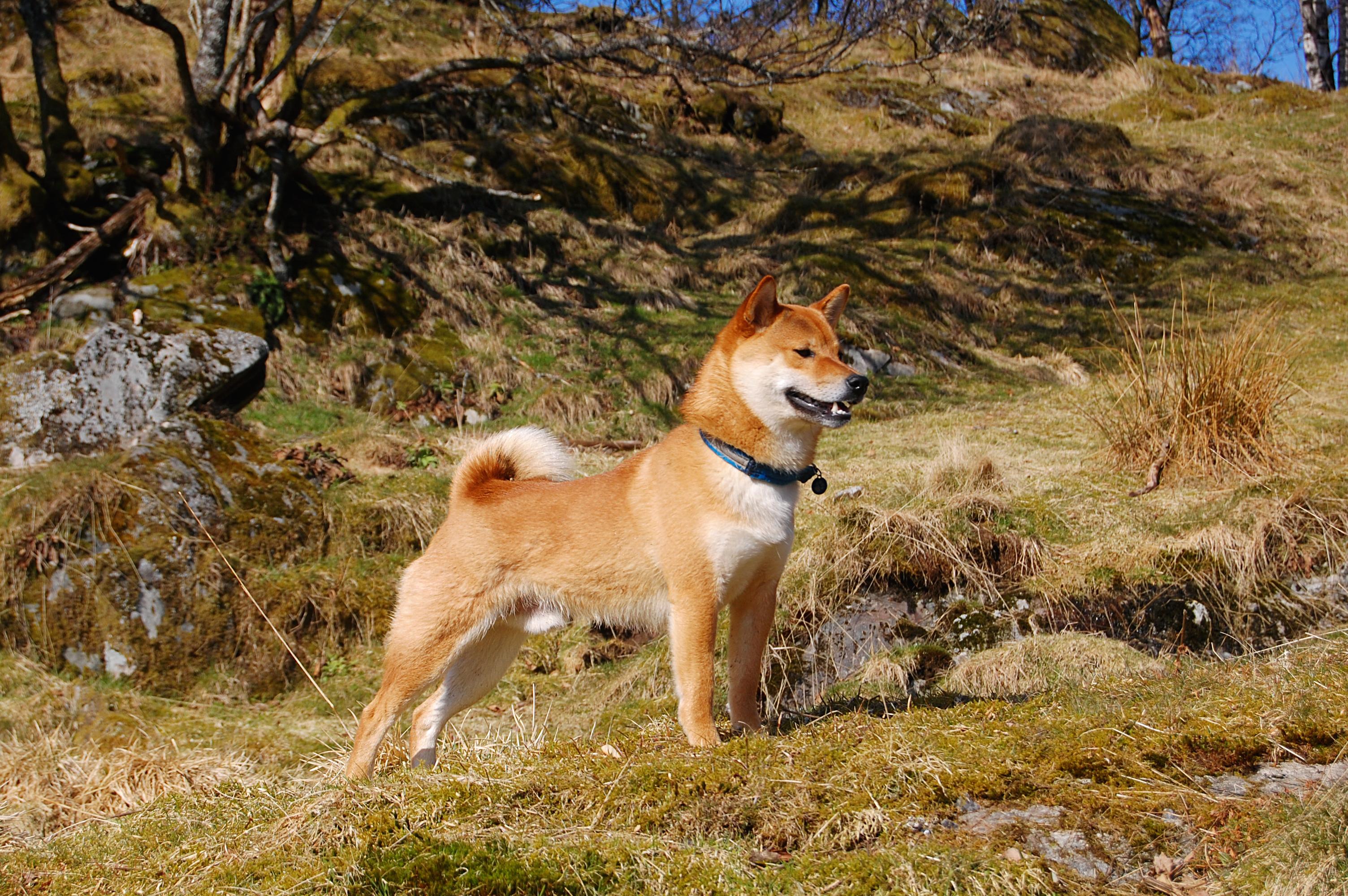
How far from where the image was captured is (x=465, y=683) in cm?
429

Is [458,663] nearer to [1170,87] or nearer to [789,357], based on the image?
[789,357]

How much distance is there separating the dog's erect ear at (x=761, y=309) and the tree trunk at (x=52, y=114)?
8890 mm

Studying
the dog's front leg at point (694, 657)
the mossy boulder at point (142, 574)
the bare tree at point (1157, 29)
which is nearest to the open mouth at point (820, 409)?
the dog's front leg at point (694, 657)

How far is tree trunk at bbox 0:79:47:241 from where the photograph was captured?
8945 mm

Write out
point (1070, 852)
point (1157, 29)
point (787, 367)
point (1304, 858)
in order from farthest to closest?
point (1157, 29)
point (787, 367)
point (1070, 852)
point (1304, 858)

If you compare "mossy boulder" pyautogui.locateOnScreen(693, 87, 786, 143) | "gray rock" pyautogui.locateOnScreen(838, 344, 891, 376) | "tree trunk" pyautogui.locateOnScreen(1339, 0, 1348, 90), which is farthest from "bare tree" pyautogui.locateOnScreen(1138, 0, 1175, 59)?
"gray rock" pyautogui.locateOnScreen(838, 344, 891, 376)

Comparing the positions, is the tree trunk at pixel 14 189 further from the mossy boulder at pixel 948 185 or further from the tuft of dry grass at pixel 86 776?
the mossy boulder at pixel 948 185

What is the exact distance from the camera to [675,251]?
13.2 metres

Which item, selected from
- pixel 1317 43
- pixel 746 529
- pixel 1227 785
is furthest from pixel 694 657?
pixel 1317 43

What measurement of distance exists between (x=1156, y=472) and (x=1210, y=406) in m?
0.59

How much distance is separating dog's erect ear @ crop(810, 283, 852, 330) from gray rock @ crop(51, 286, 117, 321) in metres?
7.49

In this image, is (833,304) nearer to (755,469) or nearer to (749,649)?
(755,469)

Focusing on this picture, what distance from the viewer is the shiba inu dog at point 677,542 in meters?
3.63

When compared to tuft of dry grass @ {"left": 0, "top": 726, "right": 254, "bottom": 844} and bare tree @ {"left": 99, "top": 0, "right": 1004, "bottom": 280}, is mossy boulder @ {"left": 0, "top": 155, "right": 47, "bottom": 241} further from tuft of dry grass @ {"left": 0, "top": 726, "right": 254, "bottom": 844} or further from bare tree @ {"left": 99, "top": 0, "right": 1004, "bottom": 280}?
tuft of dry grass @ {"left": 0, "top": 726, "right": 254, "bottom": 844}
